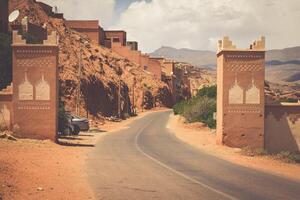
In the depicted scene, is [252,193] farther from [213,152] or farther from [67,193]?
[213,152]

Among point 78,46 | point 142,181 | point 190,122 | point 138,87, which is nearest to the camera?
point 142,181

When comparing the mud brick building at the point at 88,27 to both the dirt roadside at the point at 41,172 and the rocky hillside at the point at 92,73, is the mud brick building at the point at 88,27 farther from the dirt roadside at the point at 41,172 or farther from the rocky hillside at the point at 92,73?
the dirt roadside at the point at 41,172

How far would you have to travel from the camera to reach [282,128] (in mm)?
25859

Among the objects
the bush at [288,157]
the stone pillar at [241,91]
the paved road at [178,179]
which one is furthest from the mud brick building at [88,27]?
the bush at [288,157]

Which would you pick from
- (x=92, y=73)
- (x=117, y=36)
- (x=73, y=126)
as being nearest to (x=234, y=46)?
(x=73, y=126)

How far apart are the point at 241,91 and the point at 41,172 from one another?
1365 cm

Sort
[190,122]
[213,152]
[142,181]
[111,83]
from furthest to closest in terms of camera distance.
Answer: [111,83] < [190,122] < [213,152] < [142,181]

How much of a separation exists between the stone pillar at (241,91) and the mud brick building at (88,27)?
66.0m

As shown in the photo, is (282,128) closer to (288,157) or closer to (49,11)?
(288,157)

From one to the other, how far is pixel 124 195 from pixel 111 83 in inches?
2327

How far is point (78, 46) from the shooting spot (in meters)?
76.7

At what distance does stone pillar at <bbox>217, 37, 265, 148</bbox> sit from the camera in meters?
25.9

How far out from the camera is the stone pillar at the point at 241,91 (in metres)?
25.9

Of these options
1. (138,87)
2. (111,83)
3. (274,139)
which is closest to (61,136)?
(274,139)
